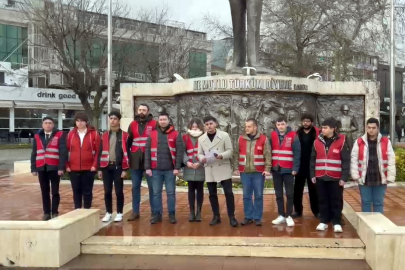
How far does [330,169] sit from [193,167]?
1.89 meters

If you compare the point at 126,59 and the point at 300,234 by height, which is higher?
the point at 126,59

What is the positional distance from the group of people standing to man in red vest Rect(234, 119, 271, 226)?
14 mm

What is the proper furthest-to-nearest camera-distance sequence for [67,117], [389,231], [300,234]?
1. [67,117]
2. [300,234]
3. [389,231]

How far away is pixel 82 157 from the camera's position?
7129 millimetres

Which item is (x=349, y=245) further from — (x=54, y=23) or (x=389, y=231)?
(x=54, y=23)

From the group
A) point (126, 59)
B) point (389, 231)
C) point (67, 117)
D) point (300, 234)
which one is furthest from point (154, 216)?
point (67, 117)

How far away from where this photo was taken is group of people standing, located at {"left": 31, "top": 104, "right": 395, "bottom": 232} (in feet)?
21.2

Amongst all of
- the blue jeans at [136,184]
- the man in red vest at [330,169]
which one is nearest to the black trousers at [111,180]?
the blue jeans at [136,184]

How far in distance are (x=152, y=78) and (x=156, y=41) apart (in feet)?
8.59

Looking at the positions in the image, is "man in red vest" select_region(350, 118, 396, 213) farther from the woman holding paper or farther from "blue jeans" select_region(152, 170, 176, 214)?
"blue jeans" select_region(152, 170, 176, 214)

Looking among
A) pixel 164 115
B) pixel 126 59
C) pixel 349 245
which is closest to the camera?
pixel 349 245

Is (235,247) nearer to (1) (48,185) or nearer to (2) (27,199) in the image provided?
(1) (48,185)

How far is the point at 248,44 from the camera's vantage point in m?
10.9

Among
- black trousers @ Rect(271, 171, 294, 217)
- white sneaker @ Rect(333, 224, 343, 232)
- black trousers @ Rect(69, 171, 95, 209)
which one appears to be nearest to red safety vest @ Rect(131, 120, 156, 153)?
black trousers @ Rect(69, 171, 95, 209)
